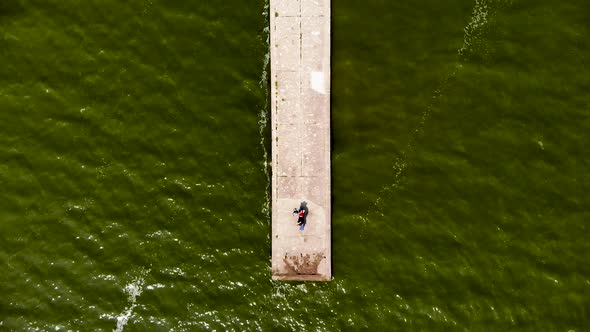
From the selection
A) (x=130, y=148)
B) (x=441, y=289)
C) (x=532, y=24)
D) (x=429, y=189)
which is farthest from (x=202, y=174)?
(x=532, y=24)

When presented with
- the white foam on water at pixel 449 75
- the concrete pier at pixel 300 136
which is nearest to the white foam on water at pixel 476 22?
the white foam on water at pixel 449 75

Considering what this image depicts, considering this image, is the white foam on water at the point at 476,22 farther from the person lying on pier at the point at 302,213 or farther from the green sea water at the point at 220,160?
the person lying on pier at the point at 302,213

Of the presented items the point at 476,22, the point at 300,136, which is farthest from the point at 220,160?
the point at 476,22

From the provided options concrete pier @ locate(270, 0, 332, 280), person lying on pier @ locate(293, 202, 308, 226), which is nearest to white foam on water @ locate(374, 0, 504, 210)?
concrete pier @ locate(270, 0, 332, 280)

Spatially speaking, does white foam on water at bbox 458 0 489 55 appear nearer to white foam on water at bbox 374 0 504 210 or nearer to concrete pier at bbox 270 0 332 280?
white foam on water at bbox 374 0 504 210

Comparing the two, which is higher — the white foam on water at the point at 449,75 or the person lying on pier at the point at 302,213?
the white foam on water at the point at 449,75

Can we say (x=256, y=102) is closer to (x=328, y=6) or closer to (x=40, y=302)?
(x=328, y=6)

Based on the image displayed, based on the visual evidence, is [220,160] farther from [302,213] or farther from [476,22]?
[476,22]
